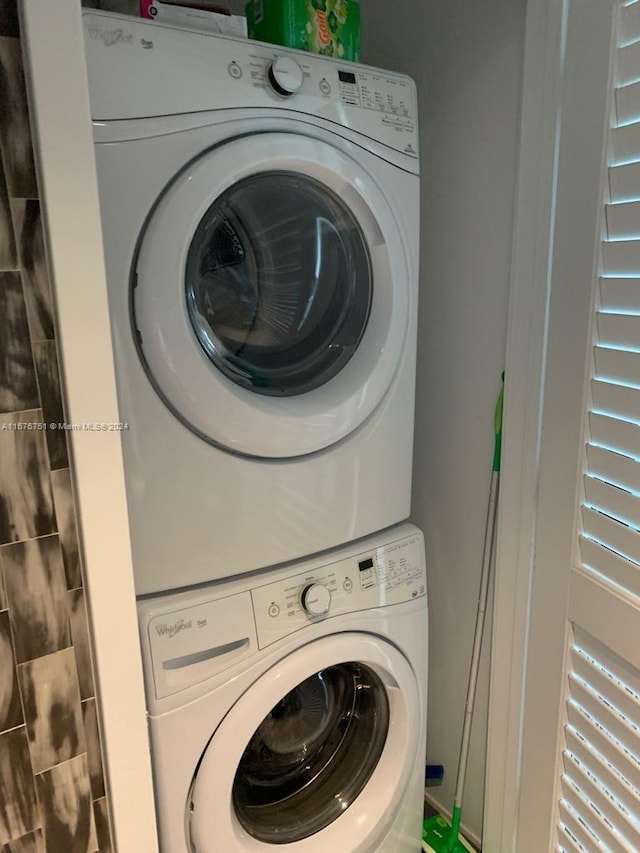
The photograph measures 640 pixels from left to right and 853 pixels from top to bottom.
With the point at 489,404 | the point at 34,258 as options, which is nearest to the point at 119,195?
the point at 34,258

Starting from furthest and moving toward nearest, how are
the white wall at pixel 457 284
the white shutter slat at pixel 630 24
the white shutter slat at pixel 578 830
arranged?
the white wall at pixel 457 284 < the white shutter slat at pixel 578 830 < the white shutter slat at pixel 630 24

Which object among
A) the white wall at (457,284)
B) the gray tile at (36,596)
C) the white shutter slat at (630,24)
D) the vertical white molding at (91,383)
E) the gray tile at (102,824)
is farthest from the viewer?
the white wall at (457,284)

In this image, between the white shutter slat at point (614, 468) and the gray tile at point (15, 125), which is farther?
the white shutter slat at point (614, 468)

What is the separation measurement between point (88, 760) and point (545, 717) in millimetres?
821

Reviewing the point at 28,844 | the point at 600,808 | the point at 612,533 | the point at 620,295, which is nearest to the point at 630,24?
the point at 620,295

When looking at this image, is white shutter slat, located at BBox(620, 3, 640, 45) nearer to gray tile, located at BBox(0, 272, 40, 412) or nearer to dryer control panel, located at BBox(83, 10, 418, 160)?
dryer control panel, located at BBox(83, 10, 418, 160)

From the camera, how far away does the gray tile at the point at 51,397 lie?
26.5 inches

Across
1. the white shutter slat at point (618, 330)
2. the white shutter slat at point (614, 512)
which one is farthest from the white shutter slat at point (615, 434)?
Result: the white shutter slat at point (618, 330)

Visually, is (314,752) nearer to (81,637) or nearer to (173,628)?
(173,628)

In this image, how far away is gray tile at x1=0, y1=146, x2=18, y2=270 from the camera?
63cm

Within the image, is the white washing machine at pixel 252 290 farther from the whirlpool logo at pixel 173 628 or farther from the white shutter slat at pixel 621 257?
the white shutter slat at pixel 621 257

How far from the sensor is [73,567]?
0.73 meters

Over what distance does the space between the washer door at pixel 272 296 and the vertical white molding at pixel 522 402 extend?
21 cm

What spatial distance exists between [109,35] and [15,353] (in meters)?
0.48
